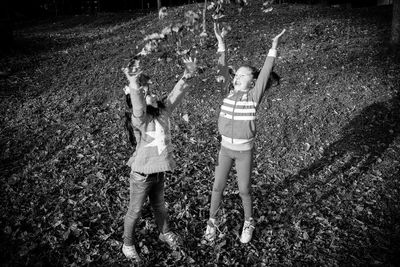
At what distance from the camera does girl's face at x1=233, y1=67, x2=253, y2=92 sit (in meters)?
3.67

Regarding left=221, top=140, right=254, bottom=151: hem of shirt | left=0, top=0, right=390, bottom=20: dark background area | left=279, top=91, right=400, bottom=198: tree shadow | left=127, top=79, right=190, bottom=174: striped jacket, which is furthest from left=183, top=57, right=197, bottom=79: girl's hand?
left=0, top=0, right=390, bottom=20: dark background area

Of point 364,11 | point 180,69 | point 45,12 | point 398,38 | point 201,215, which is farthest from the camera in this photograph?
point 45,12

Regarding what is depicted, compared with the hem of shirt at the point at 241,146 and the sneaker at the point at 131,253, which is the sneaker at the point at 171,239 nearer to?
the sneaker at the point at 131,253

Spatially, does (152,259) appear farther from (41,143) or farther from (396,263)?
(41,143)

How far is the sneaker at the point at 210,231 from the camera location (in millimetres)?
4309

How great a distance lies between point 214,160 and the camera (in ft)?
20.8

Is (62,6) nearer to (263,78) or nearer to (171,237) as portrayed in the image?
(171,237)

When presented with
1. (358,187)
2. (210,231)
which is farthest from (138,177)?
(358,187)

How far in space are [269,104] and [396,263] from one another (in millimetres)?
4701

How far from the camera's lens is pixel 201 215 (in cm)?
486

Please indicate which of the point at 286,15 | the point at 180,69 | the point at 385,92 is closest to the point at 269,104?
the point at 385,92

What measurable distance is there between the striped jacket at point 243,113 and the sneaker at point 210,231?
1205 millimetres

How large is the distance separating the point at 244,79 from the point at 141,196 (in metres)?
1.77

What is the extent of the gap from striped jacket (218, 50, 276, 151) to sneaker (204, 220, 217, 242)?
1.21 m
